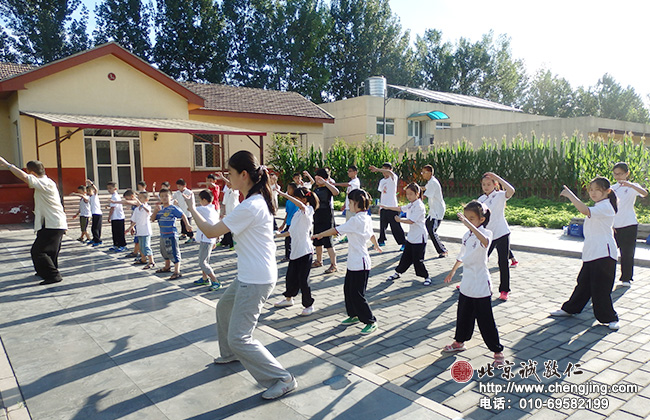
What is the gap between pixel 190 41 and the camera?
38.7 metres

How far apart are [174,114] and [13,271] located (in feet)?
45.2

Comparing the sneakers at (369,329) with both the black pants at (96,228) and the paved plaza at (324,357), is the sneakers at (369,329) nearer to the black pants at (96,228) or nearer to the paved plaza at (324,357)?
the paved plaza at (324,357)

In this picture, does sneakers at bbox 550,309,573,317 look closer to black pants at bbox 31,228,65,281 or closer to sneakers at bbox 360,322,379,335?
sneakers at bbox 360,322,379,335

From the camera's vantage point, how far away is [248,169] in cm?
376

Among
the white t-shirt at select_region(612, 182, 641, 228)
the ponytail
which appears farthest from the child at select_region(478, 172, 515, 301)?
the ponytail

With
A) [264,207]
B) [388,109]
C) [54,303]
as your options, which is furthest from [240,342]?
[388,109]

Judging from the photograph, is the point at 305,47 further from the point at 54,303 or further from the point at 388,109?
the point at 54,303

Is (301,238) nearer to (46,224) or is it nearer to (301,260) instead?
(301,260)

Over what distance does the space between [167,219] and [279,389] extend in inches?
198

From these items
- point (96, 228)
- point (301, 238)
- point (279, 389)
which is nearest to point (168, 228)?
point (301, 238)

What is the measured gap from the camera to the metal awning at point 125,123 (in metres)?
15.5

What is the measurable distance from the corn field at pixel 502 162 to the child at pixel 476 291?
13996mm

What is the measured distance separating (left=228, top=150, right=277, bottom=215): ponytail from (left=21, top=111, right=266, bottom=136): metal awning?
13920 millimetres

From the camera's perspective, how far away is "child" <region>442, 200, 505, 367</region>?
4.31 metres
